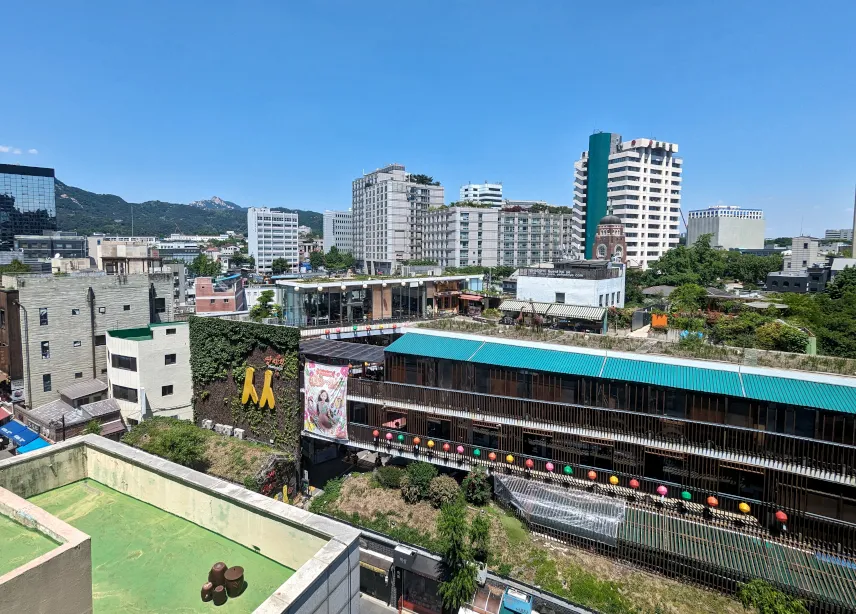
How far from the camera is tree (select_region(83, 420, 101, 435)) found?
36.0 m

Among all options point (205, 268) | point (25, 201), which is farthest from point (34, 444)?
point (25, 201)

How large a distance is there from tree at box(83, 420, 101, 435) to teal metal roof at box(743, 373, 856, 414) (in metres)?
41.2

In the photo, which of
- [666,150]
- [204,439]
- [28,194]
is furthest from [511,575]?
[28,194]

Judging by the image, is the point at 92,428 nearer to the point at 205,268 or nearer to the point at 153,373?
the point at 153,373

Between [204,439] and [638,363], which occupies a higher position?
[638,363]

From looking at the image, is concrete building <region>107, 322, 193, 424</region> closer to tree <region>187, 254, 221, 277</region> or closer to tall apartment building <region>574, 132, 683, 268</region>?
tree <region>187, 254, 221, 277</region>

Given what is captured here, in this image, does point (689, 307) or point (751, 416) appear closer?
point (751, 416)

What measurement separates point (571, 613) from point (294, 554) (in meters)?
15.3

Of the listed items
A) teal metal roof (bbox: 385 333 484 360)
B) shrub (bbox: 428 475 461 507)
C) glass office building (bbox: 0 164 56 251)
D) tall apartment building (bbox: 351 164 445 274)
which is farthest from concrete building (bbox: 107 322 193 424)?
glass office building (bbox: 0 164 56 251)

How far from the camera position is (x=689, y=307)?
46.1 meters

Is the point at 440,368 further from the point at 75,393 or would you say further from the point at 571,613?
the point at 75,393

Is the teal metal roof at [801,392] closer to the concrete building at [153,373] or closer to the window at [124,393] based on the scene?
the concrete building at [153,373]

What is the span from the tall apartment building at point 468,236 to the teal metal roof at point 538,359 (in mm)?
101828

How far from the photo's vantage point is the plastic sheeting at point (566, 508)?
22.5 meters
